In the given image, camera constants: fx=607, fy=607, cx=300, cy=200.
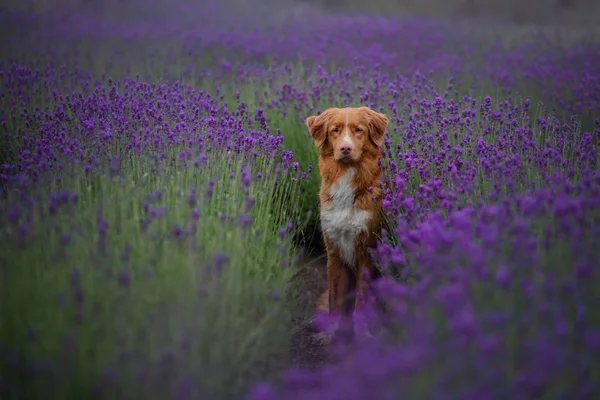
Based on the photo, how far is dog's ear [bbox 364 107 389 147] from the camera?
11.8 feet

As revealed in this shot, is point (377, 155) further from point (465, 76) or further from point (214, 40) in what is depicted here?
point (214, 40)

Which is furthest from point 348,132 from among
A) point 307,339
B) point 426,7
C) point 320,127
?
point 426,7

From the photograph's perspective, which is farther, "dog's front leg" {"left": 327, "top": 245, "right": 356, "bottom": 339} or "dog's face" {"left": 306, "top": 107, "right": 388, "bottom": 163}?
Answer: "dog's front leg" {"left": 327, "top": 245, "right": 356, "bottom": 339}

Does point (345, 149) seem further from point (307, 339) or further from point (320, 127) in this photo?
point (307, 339)

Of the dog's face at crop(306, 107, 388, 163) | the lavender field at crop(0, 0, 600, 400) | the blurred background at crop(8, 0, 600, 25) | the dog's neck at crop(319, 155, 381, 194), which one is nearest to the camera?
the lavender field at crop(0, 0, 600, 400)

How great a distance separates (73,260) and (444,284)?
1482 mm

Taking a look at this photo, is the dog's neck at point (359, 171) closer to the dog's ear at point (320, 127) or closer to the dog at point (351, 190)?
the dog at point (351, 190)

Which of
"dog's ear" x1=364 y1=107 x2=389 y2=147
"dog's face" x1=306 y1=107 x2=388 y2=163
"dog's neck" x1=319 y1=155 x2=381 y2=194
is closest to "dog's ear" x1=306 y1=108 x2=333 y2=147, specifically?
"dog's face" x1=306 y1=107 x2=388 y2=163

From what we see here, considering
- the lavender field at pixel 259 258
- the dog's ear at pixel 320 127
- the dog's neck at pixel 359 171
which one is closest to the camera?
the lavender field at pixel 259 258

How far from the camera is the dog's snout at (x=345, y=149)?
11.1ft

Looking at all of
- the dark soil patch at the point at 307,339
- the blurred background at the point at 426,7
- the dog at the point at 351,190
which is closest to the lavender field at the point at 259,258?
the dark soil patch at the point at 307,339

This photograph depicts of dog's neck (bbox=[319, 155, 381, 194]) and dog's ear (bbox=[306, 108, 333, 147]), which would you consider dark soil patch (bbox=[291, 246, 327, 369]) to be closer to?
dog's neck (bbox=[319, 155, 381, 194])

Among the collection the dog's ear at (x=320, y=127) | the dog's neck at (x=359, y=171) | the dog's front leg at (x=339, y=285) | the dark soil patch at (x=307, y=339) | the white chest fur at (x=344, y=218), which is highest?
the dog's ear at (x=320, y=127)

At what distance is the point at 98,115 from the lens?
13.6 feet
